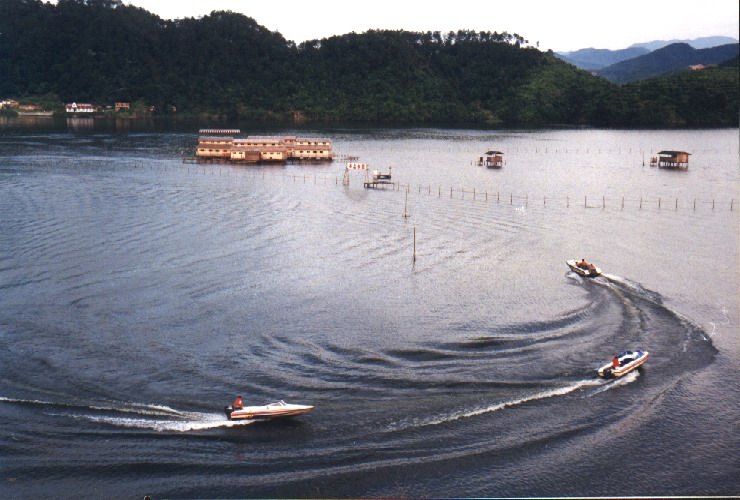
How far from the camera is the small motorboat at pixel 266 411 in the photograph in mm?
18766

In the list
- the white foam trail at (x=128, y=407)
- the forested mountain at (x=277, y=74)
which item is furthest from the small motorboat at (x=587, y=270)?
the forested mountain at (x=277, y=74)

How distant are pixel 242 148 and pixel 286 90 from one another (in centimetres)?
7145

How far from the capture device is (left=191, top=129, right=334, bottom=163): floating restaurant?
73381mm

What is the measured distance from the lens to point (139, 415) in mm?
19203

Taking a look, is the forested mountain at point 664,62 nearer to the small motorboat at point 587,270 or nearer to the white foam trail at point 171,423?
the small motorboat at point 587,270

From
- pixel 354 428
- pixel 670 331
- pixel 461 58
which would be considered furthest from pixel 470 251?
pixel 461 58

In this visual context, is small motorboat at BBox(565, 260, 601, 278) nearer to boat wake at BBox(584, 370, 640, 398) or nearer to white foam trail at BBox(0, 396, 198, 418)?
boat wake at BBox(584, 370, 640, 398)

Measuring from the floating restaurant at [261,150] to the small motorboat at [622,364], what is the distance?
54.8 meters

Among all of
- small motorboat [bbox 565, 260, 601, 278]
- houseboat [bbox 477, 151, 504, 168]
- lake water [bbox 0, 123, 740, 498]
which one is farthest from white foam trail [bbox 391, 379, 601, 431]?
houseboat [bbox 477, 151, 504, 168]

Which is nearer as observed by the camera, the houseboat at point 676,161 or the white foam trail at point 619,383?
the white foam trail at point 619,383

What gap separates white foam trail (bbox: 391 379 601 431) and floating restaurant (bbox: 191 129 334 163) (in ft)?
182

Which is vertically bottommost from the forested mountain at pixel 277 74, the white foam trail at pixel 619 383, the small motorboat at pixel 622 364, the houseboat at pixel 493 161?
the white foam trail at pixel 619 383

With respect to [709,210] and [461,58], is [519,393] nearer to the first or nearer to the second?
[709,210]

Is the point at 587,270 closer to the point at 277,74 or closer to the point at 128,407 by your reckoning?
the point at 128,407
